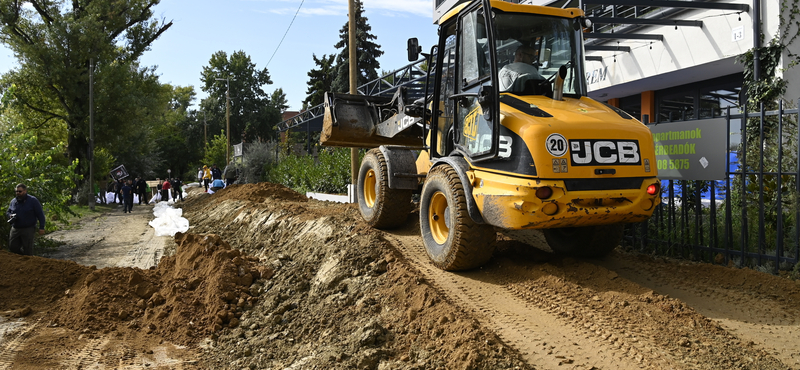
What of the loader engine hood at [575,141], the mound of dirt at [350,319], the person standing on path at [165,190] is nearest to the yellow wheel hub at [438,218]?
the mound of dirt at [350,319]

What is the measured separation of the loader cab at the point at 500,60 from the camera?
6.18 meters

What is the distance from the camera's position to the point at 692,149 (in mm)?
7539

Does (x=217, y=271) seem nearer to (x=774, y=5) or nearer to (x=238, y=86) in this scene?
(x=774, y=5)

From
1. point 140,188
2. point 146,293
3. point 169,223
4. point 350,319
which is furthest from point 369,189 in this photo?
point 140,188

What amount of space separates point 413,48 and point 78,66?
28.5 metres

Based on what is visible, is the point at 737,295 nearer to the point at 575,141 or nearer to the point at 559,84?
the point at 575,141

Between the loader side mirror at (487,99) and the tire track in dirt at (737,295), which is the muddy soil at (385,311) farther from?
the loader side mirror at (487,99)

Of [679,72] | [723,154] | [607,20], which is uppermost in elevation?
[607,20]

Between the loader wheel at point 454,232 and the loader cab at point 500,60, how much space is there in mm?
393

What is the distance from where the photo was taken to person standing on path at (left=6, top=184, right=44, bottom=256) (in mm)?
11148

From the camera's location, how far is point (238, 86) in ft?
239

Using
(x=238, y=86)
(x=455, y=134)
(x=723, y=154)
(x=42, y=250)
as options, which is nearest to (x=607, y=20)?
(x=723, y=154)

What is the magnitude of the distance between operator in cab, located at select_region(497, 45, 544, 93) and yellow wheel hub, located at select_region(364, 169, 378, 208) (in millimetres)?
3760

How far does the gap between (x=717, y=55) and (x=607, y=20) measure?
227cm
